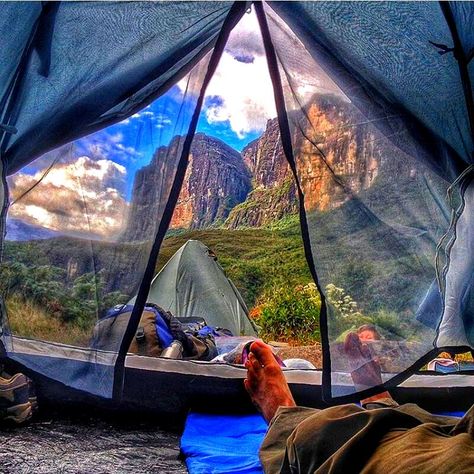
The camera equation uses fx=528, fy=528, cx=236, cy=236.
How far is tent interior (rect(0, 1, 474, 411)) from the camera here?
1.27 m

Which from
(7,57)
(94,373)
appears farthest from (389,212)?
(7,57)

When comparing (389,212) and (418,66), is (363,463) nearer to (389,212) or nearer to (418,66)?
(389,212)

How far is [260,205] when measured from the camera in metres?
5.45

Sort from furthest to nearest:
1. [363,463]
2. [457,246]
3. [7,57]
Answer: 1. [457,246]
2. [7,57]
3. [363,463]

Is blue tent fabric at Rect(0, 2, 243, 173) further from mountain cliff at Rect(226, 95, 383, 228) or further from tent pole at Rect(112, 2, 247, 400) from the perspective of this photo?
mountain cliff at Rect(226, 95, 383, 228)

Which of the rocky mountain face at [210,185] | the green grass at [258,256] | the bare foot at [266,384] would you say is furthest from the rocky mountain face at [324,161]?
the green grass at [258,256]

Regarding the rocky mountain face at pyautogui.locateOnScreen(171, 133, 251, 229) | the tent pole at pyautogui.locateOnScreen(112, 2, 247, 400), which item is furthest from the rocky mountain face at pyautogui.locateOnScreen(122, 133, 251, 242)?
the tent pole at pyautogui.locateOnScreen(112, 2, 247, 400)

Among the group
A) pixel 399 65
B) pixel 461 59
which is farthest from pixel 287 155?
pixel 461 59

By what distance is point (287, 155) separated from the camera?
1.41 metres

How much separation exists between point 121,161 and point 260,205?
412 centimetres

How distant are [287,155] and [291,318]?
302 cm

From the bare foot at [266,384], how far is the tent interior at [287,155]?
122 mm

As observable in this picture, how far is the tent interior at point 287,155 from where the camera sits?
1269 mm

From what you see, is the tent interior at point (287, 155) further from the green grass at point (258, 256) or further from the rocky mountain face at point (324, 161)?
the green grass at point (258, 256)
